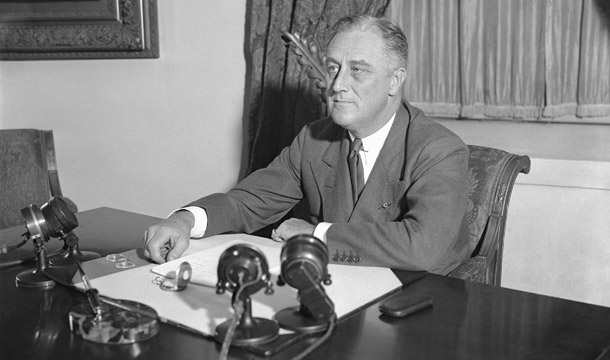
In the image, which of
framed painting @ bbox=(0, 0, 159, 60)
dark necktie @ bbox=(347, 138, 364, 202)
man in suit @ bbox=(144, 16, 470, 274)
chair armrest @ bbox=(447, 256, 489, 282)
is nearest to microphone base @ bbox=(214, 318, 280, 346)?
man in suit @ bbox=(144, 16, 470, 274)

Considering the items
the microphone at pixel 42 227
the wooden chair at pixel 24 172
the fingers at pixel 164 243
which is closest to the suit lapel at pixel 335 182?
the fingers at pixel 164 243

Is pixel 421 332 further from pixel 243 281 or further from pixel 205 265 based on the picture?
pixel 205 265

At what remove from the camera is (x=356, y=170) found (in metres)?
2.43

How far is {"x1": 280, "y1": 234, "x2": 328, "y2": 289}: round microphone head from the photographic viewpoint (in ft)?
4.34

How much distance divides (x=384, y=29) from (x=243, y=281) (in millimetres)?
1324

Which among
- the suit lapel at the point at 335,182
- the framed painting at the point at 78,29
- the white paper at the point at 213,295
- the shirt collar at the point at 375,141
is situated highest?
the framed painting at the point at 78,29

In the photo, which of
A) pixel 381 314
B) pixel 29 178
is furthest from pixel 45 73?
pixel 381 314

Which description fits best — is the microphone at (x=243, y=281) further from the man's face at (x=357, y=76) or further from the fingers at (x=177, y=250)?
the man's face at (x=357, y=76)

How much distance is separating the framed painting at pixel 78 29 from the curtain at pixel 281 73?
718 millimetres

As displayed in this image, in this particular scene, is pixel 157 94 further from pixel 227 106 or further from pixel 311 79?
pixel 311 79

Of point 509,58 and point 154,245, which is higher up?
point 509,58

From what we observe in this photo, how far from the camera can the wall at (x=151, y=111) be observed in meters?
4.03

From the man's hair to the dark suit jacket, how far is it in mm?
217

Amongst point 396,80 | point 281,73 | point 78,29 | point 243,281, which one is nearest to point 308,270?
point 243,281
